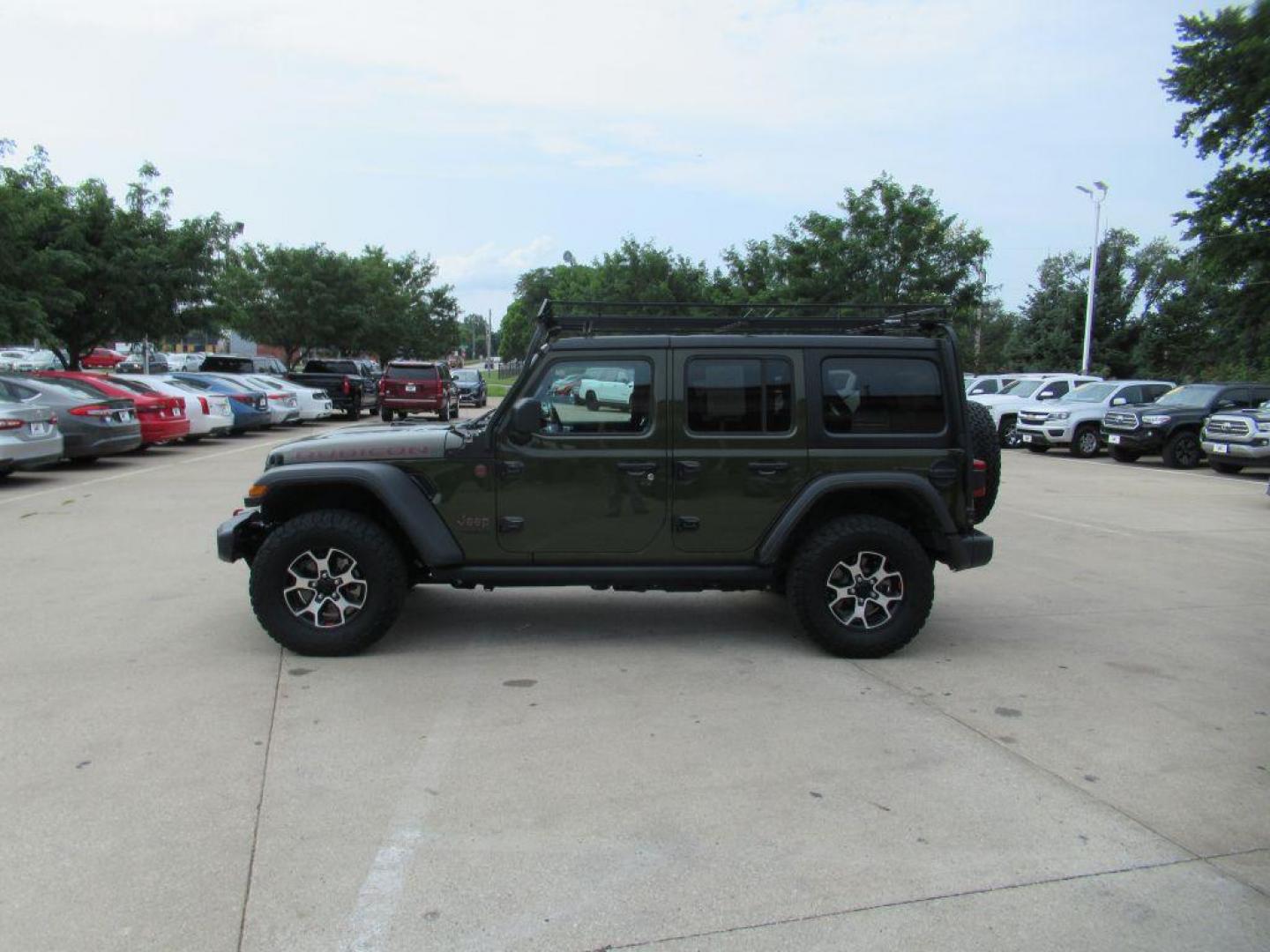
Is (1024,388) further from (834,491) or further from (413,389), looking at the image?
(834,491)

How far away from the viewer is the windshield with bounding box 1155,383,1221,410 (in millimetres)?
20422

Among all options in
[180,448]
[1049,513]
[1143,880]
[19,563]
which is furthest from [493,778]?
[180,448]

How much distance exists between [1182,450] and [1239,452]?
98.9 inches

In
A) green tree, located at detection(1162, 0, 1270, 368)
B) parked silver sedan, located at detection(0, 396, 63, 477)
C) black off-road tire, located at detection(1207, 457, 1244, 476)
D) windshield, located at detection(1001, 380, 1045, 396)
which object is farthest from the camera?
windshield, located at detection(1001, 380, 1045, 396)

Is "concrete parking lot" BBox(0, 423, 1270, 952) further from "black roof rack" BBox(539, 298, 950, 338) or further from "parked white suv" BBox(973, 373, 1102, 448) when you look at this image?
"parked white suv" BBox(973, 373, 1102, 448)

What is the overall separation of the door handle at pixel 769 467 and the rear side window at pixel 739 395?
191 mm

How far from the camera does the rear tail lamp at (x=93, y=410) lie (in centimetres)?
1484

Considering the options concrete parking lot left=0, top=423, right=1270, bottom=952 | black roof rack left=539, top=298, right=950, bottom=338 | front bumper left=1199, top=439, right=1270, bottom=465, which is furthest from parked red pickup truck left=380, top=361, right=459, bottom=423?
black roof rack left=539, top=298, right=950, bottom=338

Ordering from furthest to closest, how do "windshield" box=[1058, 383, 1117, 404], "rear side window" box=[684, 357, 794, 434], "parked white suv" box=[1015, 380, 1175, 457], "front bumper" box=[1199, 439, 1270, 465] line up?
"windshield" box=[1058, 383, 1117, 404]
"parked white suv" box=[1015, 380, 1175, 457]
"front bumper" box=[1199, 439, 1270, 465]
"rear side window" box=[684, 357, 794, 434]

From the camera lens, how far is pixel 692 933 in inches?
121

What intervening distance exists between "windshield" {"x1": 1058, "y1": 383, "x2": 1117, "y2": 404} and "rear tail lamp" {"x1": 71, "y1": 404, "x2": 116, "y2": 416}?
19.3 m

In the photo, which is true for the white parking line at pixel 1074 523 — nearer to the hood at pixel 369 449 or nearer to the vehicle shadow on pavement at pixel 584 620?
the vehicle shadow on pavement at pixel 584 620

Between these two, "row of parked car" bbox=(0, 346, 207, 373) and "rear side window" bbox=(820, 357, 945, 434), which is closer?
"rear side window" bbox=(820, 357, 945, 434)

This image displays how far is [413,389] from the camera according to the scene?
26828mm
